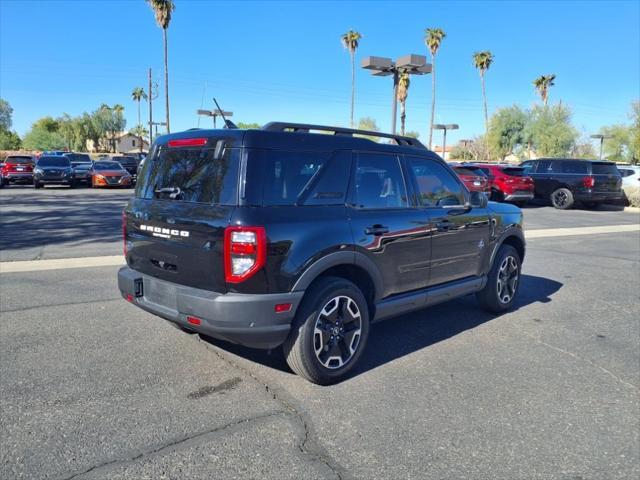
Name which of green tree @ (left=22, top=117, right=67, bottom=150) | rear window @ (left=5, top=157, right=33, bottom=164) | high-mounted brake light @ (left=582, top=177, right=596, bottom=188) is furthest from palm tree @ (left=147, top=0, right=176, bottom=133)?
green tree @ (left=22, top=117, right=67, bottom=150)

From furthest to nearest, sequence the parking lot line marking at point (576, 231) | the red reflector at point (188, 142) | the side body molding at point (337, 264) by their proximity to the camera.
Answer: the parking lot line marking at point (576, 231), the red reflector at point (188, 142), the side body molding at point (337, 264)

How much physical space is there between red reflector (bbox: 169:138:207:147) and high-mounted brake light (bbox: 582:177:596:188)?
18.9m

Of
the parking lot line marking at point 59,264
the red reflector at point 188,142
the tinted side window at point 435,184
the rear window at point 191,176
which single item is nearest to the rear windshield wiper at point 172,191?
the rear window at point 191,176

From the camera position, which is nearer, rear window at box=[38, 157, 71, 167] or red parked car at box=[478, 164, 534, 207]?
red parked car at box=[478, 164, 534, 207]

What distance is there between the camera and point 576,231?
1358cm

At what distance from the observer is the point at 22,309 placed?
5.47m

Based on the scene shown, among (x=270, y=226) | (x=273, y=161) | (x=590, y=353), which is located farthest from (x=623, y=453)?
(x=273, y=161)

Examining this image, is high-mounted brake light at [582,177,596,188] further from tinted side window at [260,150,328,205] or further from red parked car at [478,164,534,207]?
tinted side window at [260,150,328,205]

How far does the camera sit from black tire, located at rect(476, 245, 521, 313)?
18.6 feet

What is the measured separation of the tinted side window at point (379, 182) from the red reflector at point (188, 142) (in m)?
1.24

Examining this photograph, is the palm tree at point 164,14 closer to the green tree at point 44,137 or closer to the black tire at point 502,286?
the black tire at point 502,286

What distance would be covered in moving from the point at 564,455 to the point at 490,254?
109 inches

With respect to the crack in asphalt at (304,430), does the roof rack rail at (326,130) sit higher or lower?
higher

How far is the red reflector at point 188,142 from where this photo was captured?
375 centimetres
